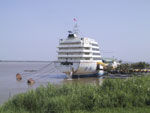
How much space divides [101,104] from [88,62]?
27198 mm

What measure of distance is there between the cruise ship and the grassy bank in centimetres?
2390

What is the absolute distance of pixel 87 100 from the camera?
28.5 feet

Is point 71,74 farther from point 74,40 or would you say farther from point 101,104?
point 101,104

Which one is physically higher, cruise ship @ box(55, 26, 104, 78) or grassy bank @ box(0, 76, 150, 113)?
cruise ship @ box(55, 26, 104, 78)

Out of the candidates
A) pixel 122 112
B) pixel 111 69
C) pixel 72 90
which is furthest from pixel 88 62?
pixel 122 112

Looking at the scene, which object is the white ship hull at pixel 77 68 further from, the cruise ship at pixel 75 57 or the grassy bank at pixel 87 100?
the grassy bank at pixel 87 100

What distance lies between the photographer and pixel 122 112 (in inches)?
307

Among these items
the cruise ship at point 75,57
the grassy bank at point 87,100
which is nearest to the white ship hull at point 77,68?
the cruise ship at point 75,57

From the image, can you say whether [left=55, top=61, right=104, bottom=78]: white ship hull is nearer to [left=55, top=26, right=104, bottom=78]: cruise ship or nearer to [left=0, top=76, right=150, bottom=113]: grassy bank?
[left=55, top=26, right=104, bottom=78]: cruise ship

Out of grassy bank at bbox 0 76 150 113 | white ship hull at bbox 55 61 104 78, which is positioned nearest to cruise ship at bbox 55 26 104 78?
white ship hull at bbox 55 61 104 78

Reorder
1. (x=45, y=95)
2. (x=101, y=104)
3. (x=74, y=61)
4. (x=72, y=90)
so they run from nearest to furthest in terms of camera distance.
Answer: (x=101, y=104)
(x=45, y=95)
(x=72, y=90)
(x=74, y=61)

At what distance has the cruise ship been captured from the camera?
34688 millimetres

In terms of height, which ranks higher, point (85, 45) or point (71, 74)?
point (85, 45)

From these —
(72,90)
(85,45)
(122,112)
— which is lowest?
(122,112)
